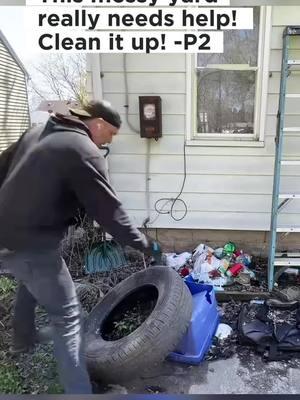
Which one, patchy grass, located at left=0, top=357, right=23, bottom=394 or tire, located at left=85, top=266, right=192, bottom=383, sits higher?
tire, located at left=85, top=266, right=192, bottom=383

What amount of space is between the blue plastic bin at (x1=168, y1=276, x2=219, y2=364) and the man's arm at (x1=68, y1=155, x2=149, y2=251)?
674 mm

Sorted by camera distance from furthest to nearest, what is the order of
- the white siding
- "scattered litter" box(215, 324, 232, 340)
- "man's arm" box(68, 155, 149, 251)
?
the white siding < "scattered litter" box(215, 324, 232, 340) < "man's arm" box(68, 155, 149, 251)

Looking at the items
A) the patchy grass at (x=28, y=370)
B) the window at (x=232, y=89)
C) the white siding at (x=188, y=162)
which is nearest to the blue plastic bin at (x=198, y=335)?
the patchy grass at (x=28, y=370)

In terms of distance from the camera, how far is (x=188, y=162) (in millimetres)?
3133

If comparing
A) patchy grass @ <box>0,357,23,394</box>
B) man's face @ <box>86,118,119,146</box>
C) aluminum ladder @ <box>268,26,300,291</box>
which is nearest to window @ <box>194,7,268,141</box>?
aluminum ladder @ <box>268,26,300,291</box>

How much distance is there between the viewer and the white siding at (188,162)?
2.94 m

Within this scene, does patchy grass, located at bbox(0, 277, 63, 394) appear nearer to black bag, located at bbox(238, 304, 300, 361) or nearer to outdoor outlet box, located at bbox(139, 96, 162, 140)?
black bag, located at bbox(238, 304, 300, 361)

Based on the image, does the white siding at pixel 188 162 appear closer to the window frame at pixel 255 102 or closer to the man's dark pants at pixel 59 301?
the window frame at pixel 255 102

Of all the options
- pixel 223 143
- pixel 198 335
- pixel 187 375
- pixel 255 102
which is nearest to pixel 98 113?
pixel 198 335

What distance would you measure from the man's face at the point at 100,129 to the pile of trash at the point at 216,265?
→ 1.55 m

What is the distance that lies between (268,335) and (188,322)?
1.81ft

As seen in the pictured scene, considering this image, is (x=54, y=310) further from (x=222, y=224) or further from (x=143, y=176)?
(x=222, y=224)

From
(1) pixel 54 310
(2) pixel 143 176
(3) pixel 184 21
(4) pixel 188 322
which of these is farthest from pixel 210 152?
(3) pixel 184 21

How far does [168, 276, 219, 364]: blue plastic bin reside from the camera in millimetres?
2020
